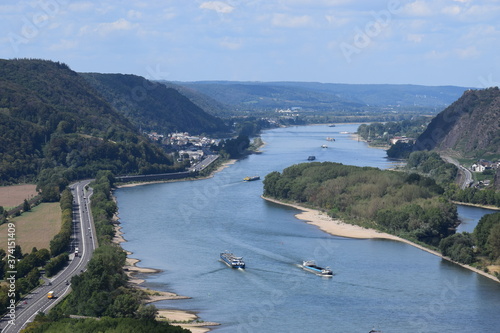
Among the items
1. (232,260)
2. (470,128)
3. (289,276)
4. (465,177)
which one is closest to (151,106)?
(470,128)

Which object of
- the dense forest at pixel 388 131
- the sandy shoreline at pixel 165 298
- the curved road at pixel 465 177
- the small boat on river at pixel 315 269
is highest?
the small boat on river at pixel 315 269

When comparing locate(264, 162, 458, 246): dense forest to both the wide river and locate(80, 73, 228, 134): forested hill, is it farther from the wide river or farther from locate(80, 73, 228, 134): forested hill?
locate(80, 73, 228, 134): forested hill

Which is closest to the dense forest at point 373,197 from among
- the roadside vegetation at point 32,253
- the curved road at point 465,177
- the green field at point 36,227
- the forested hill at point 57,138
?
the curved road at point 465,177

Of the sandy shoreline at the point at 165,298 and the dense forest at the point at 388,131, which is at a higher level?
the sandy shoreline at the point at 165,298

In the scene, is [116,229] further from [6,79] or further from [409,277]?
[6,79]

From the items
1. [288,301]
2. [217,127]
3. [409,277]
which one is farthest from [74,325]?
[217,127]

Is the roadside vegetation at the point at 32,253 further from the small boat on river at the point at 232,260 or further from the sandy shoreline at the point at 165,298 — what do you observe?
the small boat on river at the point at 232,260
